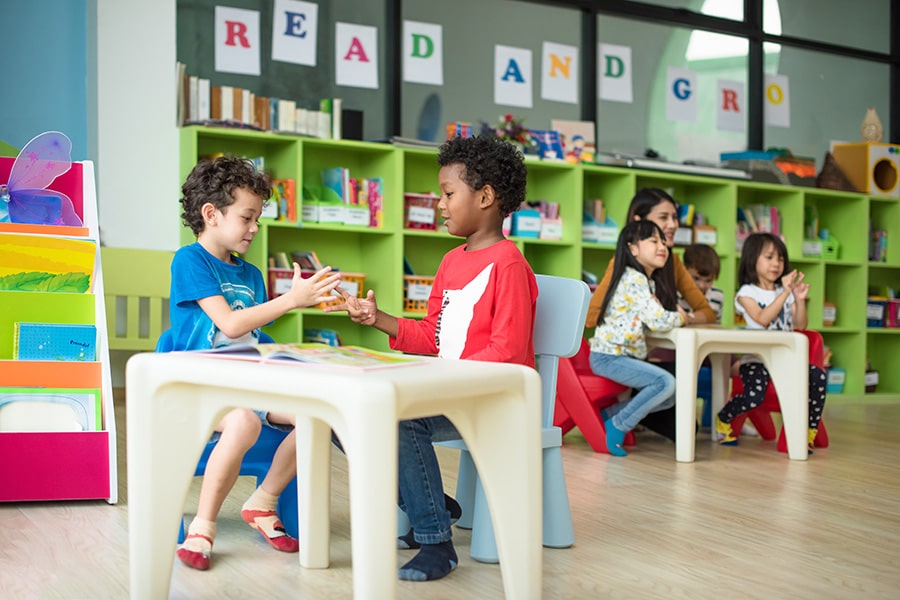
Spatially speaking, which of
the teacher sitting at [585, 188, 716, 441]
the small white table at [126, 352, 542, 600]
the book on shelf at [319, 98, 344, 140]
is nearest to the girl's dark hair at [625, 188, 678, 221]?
the teacher sitting at [585, 188, 716, 441]

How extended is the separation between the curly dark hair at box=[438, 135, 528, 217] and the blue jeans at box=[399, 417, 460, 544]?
562mm

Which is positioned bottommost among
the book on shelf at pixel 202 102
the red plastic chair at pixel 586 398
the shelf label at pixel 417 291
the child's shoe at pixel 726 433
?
the child's shoe at pixel 726 433

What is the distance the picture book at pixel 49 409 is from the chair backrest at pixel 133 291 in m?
2.03

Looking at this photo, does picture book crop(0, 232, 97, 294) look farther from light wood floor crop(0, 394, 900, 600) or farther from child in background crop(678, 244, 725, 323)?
child in background crop(678, 244, 725, 323)

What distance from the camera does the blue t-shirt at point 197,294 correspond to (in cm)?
198

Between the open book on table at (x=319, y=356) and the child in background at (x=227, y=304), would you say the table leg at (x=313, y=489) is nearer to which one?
the child in background at (x=227, y=304)

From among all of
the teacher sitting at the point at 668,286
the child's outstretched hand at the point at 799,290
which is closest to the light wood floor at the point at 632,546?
the teacher sitting at the point at 668,286

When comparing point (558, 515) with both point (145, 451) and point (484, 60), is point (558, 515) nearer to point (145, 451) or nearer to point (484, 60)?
point (145, 451)

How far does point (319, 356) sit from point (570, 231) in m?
3.92

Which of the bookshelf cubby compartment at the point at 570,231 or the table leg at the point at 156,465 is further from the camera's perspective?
the bookshelf cubby compartment at the point at 570,231

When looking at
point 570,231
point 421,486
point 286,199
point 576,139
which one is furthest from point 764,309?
point 421,486

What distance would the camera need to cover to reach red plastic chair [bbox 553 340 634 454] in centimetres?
354

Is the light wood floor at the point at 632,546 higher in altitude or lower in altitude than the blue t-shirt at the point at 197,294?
lower

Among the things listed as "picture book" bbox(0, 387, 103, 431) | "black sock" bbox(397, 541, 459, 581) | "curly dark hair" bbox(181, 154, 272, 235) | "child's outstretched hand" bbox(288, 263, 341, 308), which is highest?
"curly dark hair" bbox(181, 154, 272, 235)
